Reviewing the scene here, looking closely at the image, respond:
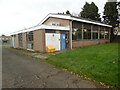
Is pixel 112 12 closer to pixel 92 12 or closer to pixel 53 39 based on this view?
pixel 92 12

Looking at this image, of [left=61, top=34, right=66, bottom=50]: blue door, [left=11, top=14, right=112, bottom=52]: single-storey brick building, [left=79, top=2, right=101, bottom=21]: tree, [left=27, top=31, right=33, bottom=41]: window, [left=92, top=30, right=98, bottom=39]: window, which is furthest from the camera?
[left=79, top=2, right=101, bottom=21]: tree

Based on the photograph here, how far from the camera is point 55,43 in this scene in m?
13.1

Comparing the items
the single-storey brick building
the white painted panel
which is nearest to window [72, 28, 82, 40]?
the single-storey brick building

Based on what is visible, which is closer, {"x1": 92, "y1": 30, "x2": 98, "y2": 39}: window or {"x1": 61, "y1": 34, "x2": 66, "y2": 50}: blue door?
{"x1": 61, "y1": 34, "x2": 66, "y2": 50}: blue door

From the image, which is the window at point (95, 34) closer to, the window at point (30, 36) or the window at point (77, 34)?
the window at point (77, 34)

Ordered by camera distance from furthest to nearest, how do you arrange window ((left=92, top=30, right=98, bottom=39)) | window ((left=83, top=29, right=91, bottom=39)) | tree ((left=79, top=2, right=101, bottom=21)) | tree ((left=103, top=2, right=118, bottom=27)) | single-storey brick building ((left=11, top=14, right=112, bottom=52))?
tree ((left=79, top=2, right=101, bottom=21)), tree ((left=103, top=2, right=118, bottom=27)), window ((left=92, top=30, right=98, bottom=39)), window ((left=83, top=29, right=91, bottom=39)), single-storey brick building ((left=11, top=14, right=112, bottom=52))

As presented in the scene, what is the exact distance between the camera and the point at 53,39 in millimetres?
12875

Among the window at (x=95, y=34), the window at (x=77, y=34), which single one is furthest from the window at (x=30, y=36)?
the window at (x=95, y=34)

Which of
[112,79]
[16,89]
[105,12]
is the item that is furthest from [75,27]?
[105,12]

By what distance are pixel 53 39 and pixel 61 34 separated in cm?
149

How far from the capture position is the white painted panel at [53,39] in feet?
40.5

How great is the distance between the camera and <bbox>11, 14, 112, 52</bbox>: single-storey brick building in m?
12.3

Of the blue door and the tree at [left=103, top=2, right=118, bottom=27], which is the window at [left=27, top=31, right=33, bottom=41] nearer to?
the blue door

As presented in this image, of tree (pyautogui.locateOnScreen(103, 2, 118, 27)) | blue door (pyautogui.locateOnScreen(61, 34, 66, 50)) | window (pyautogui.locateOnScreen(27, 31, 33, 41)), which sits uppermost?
tree (pyautogui.locateOnScreen(103, 2, 118, 27))
